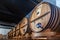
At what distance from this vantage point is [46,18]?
1.18 metres

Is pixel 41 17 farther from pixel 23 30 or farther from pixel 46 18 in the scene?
pixel 23 30

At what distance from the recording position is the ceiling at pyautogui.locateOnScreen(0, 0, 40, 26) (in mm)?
2598

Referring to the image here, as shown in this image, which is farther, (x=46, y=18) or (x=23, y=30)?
(x=23, y=30)

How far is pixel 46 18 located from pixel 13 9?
1717 millimetres

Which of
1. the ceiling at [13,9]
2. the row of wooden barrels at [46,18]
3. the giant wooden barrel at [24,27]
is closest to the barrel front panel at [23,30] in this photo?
the giant wooden barrel at [24,27]

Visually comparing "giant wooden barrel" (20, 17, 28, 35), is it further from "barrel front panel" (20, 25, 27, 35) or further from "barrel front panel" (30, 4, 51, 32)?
"barrel front panel" (30, 4, 51, 32)

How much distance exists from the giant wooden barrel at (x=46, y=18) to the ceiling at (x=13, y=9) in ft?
4.59

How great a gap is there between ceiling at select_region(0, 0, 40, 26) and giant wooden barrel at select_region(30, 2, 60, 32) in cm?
140

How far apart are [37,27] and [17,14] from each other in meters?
1.80

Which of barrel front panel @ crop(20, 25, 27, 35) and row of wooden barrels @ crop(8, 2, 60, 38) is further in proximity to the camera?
barrel front panel @ crop(20, 25, 27, 35)

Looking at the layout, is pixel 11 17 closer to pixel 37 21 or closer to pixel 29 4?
pixel 29 4

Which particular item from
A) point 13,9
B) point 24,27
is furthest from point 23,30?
point 13,9

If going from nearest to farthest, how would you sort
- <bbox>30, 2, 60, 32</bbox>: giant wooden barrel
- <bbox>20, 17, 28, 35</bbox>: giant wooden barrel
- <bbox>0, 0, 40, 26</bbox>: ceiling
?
<bbox>30, 2, 60, 32</bbox>: giant wooden barrel, <bbox>20, 17, 28, 35</bbox>: giant wooden barrel, <bbox>0, 0, 40, 26</bbox>: ceiling

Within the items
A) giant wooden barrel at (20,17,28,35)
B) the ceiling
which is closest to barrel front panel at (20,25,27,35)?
giant wooden barrel at (20,17,28,35)
